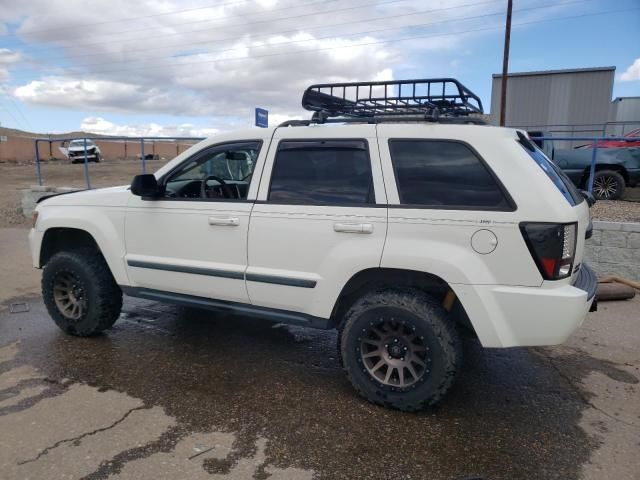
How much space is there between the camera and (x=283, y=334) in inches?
187

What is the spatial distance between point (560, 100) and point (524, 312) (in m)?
23.0

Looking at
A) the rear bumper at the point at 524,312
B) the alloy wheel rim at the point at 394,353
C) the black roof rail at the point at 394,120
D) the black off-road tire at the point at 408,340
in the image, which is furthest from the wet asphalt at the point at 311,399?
the black roof rail at the point at 394,120

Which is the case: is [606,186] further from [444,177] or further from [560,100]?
[560,100]

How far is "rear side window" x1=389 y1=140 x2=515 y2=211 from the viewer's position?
3012 mm

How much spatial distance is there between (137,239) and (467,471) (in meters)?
2.93

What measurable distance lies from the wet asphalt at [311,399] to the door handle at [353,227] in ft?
3.85

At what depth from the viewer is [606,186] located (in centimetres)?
1030

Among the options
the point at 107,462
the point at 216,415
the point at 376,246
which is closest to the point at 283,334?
the point at 216,415

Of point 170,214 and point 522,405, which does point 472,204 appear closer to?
point 522,405

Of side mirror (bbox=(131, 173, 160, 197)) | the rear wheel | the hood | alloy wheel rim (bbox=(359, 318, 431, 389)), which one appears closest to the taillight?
alloy wheel rim (bbox=(359, 318, 431, 389))

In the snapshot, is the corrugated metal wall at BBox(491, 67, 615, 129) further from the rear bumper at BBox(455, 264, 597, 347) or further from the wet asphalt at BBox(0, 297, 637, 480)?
the rear bumper at BBox(455, 264, 597, 347)

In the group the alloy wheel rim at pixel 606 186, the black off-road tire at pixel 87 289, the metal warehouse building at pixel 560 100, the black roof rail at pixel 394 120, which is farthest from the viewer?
the metal warehouse building at pixel 560 100

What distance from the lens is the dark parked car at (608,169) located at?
10.2m

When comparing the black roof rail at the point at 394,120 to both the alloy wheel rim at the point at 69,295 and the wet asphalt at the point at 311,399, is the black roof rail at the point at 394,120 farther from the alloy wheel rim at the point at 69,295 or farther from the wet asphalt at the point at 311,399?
the alloy wheel rim at the point at 69,295
